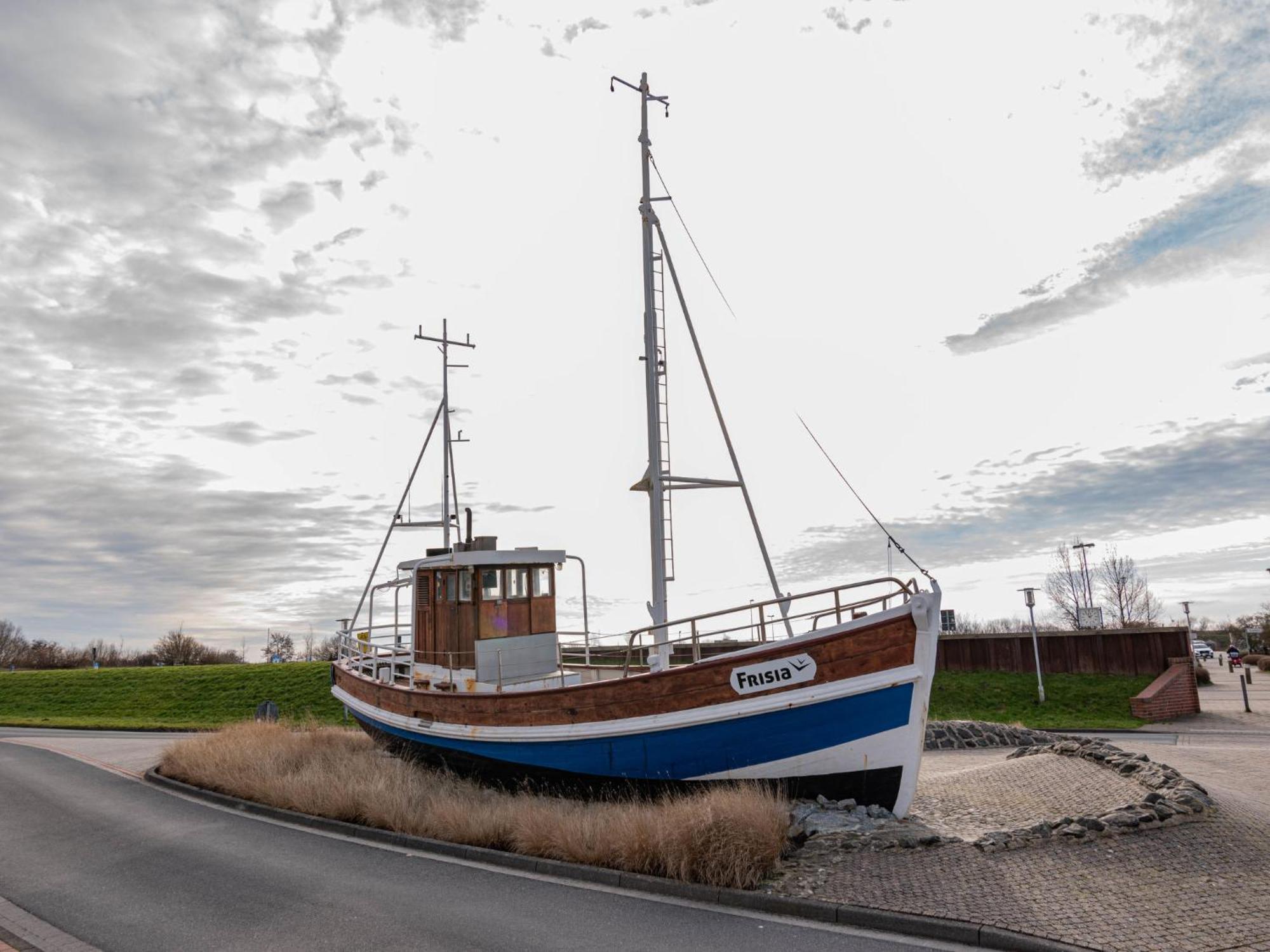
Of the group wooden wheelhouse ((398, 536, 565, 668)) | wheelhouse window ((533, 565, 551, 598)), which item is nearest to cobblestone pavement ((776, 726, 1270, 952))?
wooden wheelhouse ((398, 536, 565, 668))

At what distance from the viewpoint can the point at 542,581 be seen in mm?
16531

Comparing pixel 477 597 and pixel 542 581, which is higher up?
pixel 542 581

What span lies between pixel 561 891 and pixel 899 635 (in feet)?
15.7

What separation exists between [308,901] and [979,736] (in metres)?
15.3

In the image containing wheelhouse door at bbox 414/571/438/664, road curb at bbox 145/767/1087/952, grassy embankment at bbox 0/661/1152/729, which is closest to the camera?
road curb at bbox 145/767/1087/952

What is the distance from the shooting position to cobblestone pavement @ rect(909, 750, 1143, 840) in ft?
32.5

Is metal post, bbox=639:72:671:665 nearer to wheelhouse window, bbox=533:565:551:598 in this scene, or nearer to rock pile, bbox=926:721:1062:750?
wheelhouse window, bbox=533:565:551:598

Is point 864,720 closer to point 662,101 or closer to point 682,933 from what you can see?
point 682,933

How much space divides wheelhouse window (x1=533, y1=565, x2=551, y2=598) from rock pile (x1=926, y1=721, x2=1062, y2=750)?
8923 mm

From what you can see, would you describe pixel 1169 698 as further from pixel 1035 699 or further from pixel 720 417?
pixel 720 417

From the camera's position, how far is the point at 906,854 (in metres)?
8.90

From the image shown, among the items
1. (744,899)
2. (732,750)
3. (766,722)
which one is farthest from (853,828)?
(744,899)

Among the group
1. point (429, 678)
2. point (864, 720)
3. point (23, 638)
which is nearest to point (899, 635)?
point (864, 720)

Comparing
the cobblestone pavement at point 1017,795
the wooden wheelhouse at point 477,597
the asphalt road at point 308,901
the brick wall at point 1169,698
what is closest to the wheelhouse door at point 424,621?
the wooden wheelhouse at point 477,597
